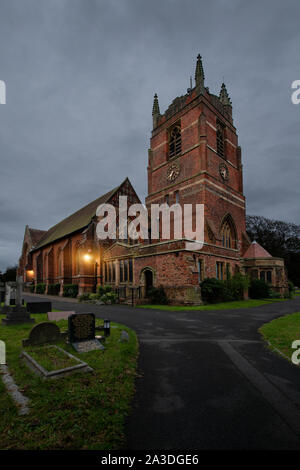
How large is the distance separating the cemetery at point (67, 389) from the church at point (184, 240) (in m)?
11.9

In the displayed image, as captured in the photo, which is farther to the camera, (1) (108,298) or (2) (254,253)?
(2) (254,253)

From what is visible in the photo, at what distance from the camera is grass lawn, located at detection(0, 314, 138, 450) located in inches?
105

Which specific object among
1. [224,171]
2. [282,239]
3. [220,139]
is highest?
[220,139]

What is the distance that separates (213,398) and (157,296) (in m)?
15.1

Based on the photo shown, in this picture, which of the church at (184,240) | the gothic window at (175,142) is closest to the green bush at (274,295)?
the church at (184,240)

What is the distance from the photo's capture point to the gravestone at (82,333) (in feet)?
20.4

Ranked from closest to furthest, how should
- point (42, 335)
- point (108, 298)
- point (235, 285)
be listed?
Result: point (42, 335) < point (108, 298) < point (235, 285)

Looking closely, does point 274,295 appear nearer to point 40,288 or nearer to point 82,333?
point 82,333

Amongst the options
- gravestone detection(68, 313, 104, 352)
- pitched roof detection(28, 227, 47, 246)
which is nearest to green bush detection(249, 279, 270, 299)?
gravestone detection(68, 313, 104, 352)

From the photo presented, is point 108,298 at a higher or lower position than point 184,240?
lower

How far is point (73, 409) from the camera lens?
3.30 meters

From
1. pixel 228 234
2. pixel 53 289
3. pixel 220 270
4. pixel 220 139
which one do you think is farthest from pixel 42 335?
pixel 53 289

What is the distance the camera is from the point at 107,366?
193 inches
